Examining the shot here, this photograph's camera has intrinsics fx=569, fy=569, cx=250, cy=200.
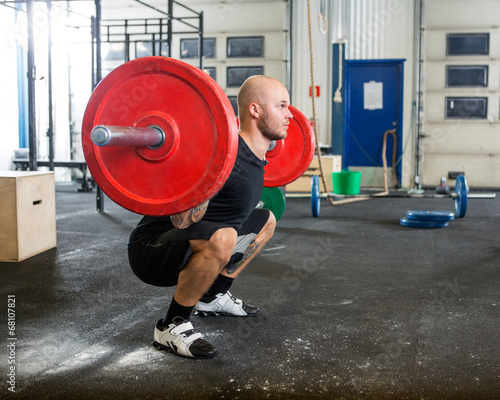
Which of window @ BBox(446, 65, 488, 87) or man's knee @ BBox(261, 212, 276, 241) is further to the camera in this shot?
window @ BBox(446, 65, 488, 87)

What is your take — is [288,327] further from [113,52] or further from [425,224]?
[113,52]

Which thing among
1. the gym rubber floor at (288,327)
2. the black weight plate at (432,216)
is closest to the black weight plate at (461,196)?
the black weight plate at (432,216)

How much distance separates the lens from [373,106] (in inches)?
297

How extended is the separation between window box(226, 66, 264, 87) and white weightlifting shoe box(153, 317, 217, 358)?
6334 millimetres

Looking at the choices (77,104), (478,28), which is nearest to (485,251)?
(478,28)

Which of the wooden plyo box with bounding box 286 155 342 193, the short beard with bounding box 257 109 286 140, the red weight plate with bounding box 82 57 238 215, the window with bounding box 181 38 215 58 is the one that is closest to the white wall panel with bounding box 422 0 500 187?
the wooden plyo box with bounding box 286 155 342 193

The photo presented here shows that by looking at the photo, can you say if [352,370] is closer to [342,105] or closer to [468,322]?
[468,322]

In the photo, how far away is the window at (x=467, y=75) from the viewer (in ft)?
24.0

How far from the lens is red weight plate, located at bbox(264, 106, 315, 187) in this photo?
2211 mm

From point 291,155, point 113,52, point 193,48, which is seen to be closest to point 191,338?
point 291,155

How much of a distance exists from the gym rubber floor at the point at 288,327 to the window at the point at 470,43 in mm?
4568

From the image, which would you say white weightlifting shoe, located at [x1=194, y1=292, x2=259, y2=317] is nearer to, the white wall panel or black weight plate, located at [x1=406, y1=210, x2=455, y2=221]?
black weight plate, located at [x1=406, y1=210, x2=455, y2=221]

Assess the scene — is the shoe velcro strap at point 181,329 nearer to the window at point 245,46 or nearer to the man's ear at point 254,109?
the man's ear at point 254,109

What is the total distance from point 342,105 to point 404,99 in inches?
32.2
